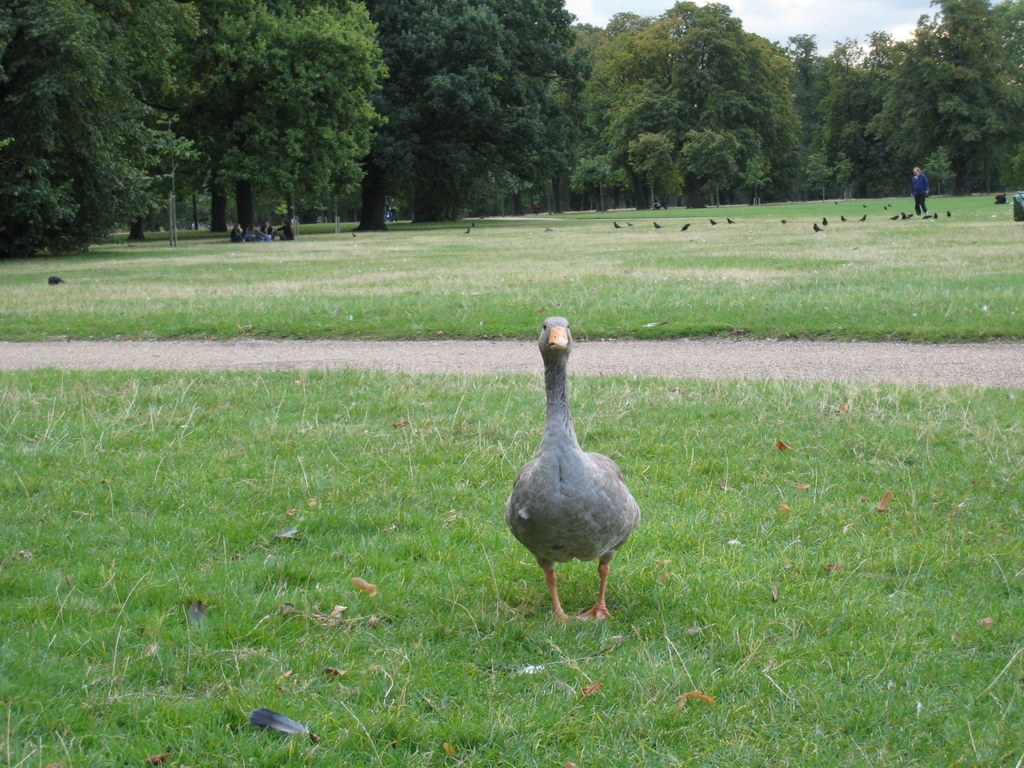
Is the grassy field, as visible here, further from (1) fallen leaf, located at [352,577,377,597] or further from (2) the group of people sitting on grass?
(2) the group of people sitting on grass

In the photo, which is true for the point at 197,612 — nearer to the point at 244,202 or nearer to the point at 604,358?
the point at 604,358

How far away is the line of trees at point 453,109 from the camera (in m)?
28.6

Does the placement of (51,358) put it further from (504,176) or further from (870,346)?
(504,176)

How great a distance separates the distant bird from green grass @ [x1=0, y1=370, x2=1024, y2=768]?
16.2 inches

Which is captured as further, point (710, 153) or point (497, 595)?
point (710, 153)

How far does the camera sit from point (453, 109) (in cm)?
5044

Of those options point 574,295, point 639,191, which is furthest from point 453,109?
point 639,191

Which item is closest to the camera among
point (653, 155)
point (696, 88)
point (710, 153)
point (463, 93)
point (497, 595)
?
point (497, 595)

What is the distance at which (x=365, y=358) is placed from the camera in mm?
10930

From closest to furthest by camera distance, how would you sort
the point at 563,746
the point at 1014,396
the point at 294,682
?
the point at 563,746
the point at 294,682
the point at 1014,396

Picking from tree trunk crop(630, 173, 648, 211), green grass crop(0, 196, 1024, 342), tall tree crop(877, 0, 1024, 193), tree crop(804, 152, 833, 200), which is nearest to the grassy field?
green grass crop(0, 196, 1024, 342)

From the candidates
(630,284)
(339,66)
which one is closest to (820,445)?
(630,284)

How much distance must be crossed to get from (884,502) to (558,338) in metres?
2.49

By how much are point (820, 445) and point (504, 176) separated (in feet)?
165
